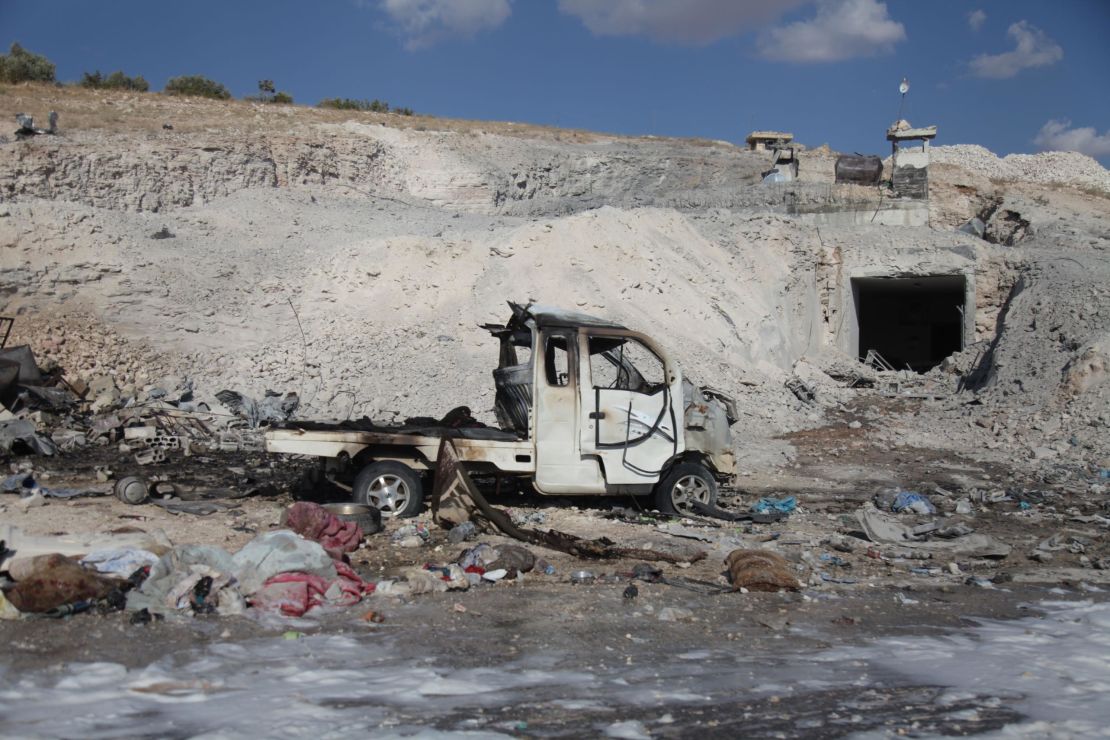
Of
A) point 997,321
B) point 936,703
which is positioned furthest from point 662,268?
point 936,703

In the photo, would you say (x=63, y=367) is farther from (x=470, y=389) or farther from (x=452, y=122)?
(x=452, y=122)

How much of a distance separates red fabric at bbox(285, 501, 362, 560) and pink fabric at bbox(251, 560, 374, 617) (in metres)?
0.82

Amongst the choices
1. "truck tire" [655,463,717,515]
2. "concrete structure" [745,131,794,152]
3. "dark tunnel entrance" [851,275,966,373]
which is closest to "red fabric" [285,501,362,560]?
"truck tire" [655,463,717,515]

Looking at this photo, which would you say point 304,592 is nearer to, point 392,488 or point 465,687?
point 465,687

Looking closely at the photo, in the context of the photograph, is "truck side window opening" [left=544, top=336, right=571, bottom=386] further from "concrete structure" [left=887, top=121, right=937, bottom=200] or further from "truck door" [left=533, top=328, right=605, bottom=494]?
"concrete structure" [left=887, top=121, right=937, bottom=200]

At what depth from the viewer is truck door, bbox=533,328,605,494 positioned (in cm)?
854

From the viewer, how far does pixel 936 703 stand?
4.55 meters

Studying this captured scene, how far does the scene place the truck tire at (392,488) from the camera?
8.33 m

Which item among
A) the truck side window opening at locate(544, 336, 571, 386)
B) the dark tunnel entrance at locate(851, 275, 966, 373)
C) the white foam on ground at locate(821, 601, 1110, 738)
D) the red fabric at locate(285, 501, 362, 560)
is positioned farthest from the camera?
the dark tunnel entrance at locate(851, 275, 966, 373)

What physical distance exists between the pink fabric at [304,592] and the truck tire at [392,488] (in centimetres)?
213

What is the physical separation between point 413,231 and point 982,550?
14.2m

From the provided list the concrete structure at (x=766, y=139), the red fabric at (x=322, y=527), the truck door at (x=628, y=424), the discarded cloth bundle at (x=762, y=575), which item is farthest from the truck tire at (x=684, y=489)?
the concrete structure at (x=766, y=139)

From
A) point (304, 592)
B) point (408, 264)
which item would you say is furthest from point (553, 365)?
point (408, 264)

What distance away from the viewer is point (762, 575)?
6.55 metres
